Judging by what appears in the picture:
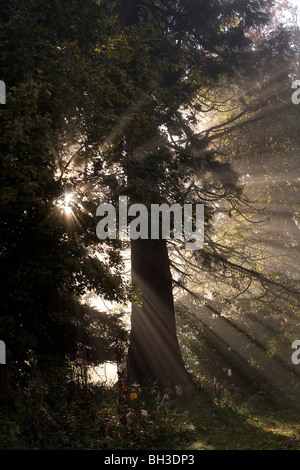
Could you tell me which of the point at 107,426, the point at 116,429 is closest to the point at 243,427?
the point at 116,429

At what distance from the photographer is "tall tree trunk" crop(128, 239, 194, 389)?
41.8 ft

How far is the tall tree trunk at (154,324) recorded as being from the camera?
12.7 meters

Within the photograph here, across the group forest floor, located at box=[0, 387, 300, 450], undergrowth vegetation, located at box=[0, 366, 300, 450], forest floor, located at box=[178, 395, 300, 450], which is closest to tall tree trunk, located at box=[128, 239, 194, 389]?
forest floor, located at box=[178, 395, 300, 450]

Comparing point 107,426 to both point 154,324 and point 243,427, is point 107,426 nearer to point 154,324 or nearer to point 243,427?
point 243,427

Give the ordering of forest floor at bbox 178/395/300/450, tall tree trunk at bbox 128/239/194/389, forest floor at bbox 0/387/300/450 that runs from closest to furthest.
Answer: forest floor at bbox 0/387/300/450 → forest floor at bbox 178/395/300/450 → tall tree trunk at bbox 128/239/194/389

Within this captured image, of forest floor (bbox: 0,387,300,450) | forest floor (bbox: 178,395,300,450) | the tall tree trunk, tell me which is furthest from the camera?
the tall tree trunk

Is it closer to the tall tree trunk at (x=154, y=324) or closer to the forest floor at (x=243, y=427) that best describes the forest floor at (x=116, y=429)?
the forest floor at (x=243, y=427)

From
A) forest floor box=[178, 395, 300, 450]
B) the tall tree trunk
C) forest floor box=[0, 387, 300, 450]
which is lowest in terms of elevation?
forest floor box=[178, 395, 300, 450]

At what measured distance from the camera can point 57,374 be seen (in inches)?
377

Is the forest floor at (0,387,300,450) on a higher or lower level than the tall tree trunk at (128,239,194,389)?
lower

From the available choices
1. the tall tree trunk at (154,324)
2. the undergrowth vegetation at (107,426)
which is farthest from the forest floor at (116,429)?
the tall tree trunk at (154,324)

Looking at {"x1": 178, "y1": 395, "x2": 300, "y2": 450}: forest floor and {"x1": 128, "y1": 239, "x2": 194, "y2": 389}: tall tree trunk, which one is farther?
{"x1": 128, "y1": 239, "x2": 194, "y2": 389}: tall tree trunk

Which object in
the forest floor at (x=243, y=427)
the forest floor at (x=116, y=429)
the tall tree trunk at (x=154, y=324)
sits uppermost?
the tall tree trunk at (x=154, y=324)

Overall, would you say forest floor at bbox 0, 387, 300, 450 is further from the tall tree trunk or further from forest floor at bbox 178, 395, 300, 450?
the tall tree trunk
